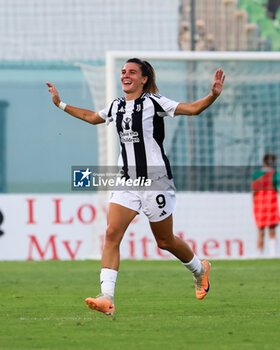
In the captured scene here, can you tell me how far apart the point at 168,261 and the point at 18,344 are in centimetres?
953

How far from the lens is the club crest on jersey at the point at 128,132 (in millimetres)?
8406

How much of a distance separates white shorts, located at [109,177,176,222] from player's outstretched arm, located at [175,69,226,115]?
0.62 meters

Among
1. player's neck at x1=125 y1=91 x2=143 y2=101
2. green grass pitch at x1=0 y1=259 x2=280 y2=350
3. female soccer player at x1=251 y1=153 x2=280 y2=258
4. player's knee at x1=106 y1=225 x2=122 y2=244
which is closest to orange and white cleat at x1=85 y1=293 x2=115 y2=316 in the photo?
green grass pitch at x1=0 y1=259 x2=280 y2=350

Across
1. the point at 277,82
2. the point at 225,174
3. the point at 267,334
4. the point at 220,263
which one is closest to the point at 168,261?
the point at 220,263

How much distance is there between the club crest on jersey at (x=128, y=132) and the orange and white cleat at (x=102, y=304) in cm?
133

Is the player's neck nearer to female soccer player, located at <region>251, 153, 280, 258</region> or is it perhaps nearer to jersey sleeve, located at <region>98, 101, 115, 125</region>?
jersey sleeve, located at <region>98, 101, 115, 125</region>

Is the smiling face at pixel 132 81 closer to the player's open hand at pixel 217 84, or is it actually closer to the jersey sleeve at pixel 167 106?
the jersey sleeve at pixel 167 106

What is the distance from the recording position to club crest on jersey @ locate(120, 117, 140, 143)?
841cm

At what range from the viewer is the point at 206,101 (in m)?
8.08

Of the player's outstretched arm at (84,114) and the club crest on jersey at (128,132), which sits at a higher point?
the player's outstretched arm at (84,114)

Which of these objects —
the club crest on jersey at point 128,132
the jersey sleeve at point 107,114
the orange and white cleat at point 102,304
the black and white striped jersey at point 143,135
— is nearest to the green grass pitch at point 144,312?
the orange and white cleat at point 102,304

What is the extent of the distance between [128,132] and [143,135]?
0.42 ft

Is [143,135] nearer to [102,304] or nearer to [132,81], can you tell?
[132,81]

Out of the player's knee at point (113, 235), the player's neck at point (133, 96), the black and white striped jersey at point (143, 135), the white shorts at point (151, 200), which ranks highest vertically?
the player's neck at point (133, 96)
